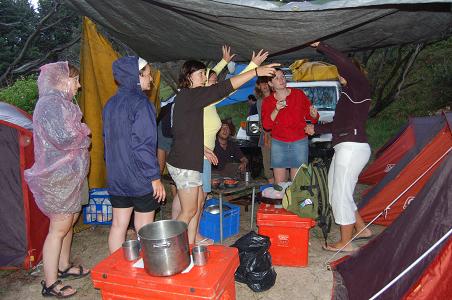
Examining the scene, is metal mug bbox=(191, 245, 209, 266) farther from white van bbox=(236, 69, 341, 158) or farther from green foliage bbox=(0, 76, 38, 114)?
green foliage bbox=(0, 76, 38, 114)

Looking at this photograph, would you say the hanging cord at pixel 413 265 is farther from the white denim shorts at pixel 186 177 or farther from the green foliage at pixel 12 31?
the green foliage at pixel 12 31

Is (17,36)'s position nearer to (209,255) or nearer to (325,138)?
(325,138)

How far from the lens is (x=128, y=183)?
125 inches

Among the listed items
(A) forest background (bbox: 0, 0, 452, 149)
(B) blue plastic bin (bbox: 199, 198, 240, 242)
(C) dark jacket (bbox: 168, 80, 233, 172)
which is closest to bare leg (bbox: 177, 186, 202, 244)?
(C) dark jacket (bbox: 168, 80, 233, 172)

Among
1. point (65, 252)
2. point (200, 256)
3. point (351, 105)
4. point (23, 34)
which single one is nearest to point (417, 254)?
point (200, 256)

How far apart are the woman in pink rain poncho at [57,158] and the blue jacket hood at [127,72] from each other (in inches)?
20.7

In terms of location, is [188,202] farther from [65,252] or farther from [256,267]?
[65,252]

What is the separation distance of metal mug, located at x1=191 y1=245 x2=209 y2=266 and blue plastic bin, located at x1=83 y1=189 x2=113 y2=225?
276cm

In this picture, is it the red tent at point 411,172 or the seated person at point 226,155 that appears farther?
the seated person at point 226,155

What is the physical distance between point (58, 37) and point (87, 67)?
852 inches

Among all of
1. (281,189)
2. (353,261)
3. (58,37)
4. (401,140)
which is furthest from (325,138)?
(58,37)

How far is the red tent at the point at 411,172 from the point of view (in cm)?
441

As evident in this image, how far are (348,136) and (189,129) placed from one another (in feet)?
5.33

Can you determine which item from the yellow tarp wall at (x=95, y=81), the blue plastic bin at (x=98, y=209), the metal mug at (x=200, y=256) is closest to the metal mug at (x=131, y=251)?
the metal mug at (x=200, y=256)
